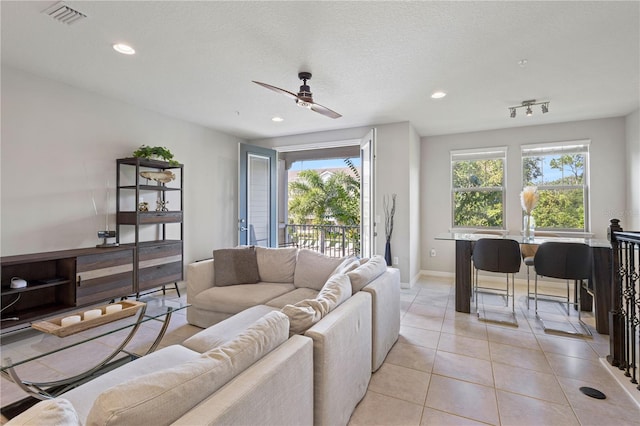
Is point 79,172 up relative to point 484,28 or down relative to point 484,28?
down

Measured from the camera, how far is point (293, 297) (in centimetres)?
287

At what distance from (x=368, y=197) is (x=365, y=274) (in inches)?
84.7

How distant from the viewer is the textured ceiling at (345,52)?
6.82 feet

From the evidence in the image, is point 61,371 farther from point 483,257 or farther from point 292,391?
point 483,257

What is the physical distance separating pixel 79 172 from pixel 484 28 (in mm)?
4206

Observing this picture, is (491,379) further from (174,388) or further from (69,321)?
(69,321)

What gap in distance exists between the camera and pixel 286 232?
745cm

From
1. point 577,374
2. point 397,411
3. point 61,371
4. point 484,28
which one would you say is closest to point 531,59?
point 484,28

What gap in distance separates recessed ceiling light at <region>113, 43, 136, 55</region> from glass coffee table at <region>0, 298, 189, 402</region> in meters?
2.09

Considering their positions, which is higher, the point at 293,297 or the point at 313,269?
the point at 313,269

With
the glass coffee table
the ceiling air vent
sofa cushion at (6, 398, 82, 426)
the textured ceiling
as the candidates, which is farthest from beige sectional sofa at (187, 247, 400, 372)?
the ceiling air vent

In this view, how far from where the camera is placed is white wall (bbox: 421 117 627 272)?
4438 millimetres

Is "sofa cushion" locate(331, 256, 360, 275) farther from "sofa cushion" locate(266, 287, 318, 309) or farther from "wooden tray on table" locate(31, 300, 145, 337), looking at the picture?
"wooden tray on table" locate(31, 300, 145, 337)

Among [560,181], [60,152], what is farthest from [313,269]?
[560,181]
